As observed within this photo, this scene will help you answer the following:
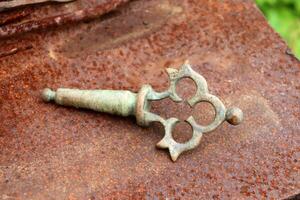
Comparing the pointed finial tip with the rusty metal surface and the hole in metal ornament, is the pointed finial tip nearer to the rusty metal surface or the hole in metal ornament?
the rusty metal surface

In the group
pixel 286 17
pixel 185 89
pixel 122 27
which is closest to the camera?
pixel 185 89

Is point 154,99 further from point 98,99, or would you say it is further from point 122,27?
point 122,27

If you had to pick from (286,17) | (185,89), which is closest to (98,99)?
(185,89)

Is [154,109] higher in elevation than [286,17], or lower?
higher

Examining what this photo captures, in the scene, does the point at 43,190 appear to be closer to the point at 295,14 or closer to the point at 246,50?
the point at 246,50

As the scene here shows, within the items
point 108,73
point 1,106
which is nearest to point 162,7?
point 108,73

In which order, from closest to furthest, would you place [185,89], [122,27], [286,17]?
[185,89] → [122,27] → [286,17]

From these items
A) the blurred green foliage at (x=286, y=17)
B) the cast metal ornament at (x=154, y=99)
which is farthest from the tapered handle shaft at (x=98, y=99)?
the blurred green foliage at (x=286, y=17)

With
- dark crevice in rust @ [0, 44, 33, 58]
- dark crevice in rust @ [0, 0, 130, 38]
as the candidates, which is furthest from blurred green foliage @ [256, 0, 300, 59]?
dark crevice in rust @ [0, 44, 33, 58]
